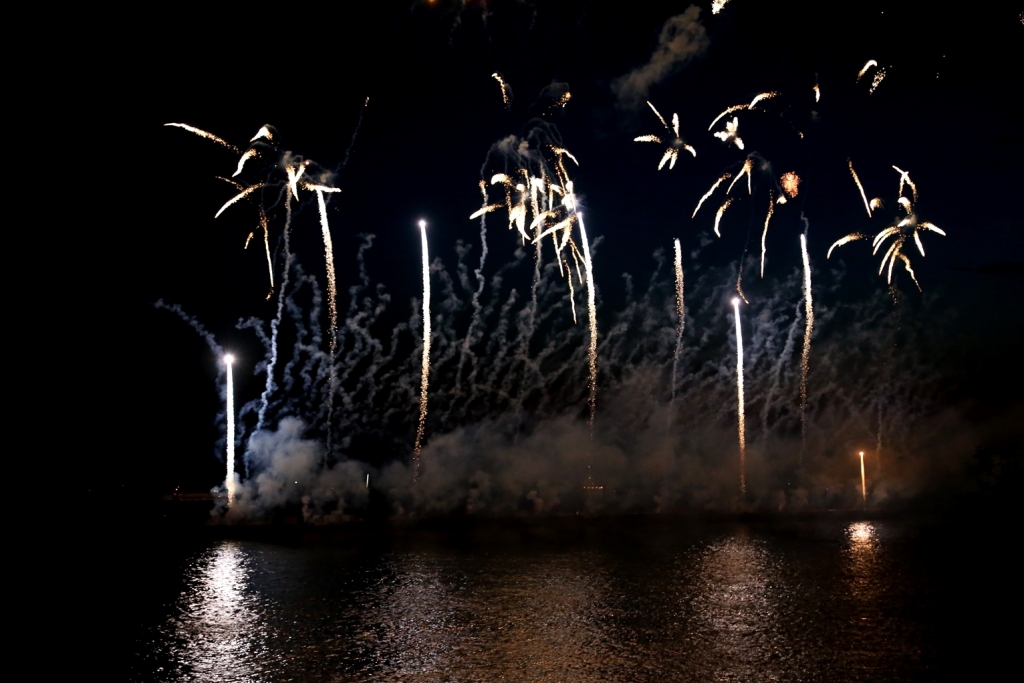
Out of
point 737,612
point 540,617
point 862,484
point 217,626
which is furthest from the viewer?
point 862,484

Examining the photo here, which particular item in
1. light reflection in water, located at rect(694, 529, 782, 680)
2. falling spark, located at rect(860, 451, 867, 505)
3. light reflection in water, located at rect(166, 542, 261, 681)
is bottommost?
light reflection in water, located at rect(694, 529, 782, 680)

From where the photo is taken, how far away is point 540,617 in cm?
1038

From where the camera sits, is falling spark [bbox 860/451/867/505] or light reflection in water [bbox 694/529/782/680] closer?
light reflection in water [bbox 694/529/782/680]

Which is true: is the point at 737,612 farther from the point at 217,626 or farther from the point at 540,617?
the point at 217,626

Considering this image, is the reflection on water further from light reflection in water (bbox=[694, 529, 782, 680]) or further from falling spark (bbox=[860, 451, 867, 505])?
falling spark (bbox=[860, 451, 867, 505])

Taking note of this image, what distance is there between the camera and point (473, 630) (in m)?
9.63

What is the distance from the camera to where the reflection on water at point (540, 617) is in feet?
26.2

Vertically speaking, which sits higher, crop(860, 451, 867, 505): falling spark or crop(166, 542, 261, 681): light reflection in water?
crop(860, 451, 867, 505): falling spark

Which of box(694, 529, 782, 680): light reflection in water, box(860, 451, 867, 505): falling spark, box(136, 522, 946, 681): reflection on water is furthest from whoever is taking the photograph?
box(860, 451, 867, 505): falling spark

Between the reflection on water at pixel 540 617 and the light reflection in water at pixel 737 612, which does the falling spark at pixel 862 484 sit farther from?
the light reflection in water at pixel 737 612

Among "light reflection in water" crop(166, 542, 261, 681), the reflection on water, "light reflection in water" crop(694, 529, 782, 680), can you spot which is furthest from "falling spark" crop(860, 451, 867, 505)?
"light reflection in water" crop(166, 542, 261, 681)

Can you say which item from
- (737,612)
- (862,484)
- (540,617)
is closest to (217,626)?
(540,617)

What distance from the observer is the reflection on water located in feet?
26.2

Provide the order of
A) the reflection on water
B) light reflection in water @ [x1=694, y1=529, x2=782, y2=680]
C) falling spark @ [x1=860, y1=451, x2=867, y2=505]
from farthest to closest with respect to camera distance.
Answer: falling spark @ [x1=860, y1=451, x2=867, y2=505] → light reflection in water @ [x1=694, y1=529, x2=782, y2=680] → the reflection on water
